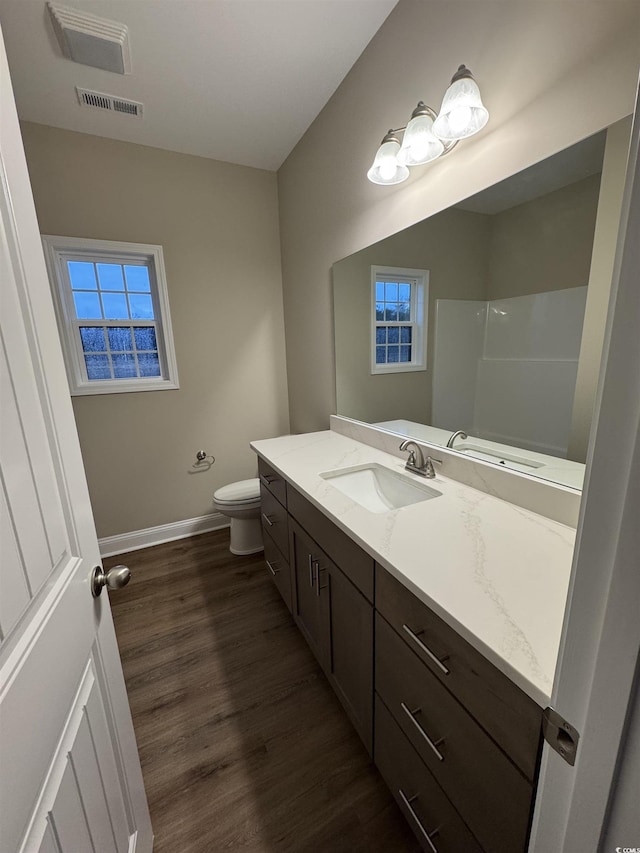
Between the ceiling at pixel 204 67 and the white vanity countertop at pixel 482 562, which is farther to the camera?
the ceiling at pixel 204 67

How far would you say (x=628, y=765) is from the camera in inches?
14.0

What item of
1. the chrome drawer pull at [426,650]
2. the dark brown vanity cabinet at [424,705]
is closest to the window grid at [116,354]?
the dark brown vanity cabinet at [424,705]

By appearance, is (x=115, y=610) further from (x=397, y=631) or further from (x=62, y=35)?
(x=62, y=35)

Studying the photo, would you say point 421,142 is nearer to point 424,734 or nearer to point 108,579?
point 108,579

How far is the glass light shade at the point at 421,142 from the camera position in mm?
1231

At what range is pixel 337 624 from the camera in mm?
1269

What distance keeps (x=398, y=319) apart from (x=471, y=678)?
151 centimetres

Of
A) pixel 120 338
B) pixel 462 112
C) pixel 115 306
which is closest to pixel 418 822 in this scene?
pixel 462 112

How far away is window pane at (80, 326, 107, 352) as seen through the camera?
92.4 inches

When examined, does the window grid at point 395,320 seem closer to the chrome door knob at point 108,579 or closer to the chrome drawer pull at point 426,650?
the chrome drawer pull at point 426,650

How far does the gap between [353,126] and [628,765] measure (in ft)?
7.79

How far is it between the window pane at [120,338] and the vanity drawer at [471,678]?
7.96 feet

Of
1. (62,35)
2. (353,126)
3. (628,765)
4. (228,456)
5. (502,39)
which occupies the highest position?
(62,35)

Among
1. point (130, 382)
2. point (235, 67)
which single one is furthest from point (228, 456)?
point (235, 67)
